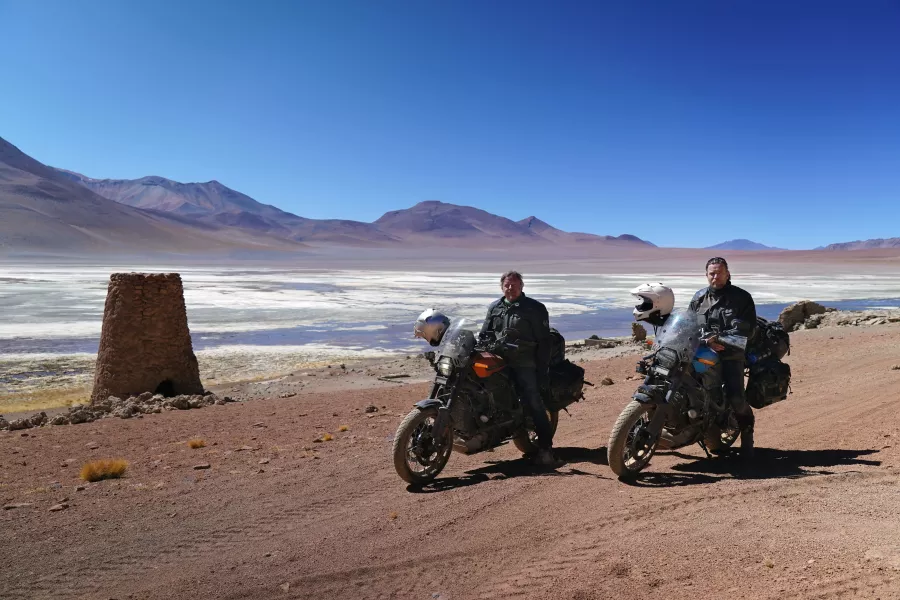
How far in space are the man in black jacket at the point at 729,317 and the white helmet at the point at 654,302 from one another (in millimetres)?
209

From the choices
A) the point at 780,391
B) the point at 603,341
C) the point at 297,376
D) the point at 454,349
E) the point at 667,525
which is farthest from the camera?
the point at 603,341

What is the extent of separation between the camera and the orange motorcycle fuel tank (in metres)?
5.66

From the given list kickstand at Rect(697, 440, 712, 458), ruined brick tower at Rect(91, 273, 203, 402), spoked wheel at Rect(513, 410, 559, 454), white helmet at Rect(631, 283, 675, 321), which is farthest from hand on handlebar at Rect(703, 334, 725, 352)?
ruined brick tower at Rect(91, 273, 203, 402)

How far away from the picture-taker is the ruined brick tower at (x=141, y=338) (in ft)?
36.9

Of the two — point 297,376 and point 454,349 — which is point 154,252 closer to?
point 297,376

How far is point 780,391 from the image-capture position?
609 centimetres

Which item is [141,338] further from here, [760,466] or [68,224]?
[68,224]

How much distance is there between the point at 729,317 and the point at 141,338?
29.3 feet

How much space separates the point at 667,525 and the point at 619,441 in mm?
945

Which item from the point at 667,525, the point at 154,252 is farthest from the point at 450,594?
the point at 154,252

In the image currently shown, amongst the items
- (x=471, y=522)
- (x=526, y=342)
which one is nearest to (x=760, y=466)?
(x=526, y=342)

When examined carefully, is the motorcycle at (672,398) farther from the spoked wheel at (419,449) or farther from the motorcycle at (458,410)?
the spoked wheel at (419,449)

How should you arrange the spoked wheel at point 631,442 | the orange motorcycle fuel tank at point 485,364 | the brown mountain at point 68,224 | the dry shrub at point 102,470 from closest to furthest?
the spoked wheel at point 631,442, the orange motorcycle fuel tank at point 485,364, the dry shrub at point 102,470, the brown mountain at point 68,224

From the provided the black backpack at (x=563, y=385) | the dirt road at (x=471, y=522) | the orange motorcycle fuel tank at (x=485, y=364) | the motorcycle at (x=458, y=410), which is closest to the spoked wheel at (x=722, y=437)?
the dirt road at (x=471, y=522)
